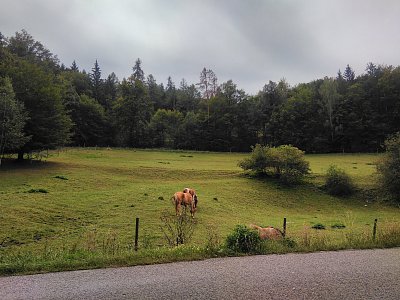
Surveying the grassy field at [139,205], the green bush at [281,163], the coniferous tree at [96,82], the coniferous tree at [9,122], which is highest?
the coniferous tree at [96,82]

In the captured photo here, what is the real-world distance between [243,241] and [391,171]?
34.3 metres

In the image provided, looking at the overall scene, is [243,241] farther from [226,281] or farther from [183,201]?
[183,201]

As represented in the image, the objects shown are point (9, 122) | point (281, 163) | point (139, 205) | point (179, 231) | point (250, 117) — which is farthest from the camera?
point (250, 117)

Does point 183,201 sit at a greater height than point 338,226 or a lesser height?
greater

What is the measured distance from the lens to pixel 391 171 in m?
39.8

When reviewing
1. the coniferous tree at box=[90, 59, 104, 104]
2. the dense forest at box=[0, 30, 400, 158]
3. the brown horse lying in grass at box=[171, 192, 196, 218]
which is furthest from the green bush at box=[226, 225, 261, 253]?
the coniferous tree at box=[90, 59, 104, 104]

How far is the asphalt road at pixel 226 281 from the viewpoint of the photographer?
7.45 m

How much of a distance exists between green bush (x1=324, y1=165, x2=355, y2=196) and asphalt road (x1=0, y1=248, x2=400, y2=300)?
105ft

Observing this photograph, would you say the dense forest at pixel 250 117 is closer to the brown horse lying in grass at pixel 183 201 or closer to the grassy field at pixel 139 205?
the grassy field at pixel 139 205

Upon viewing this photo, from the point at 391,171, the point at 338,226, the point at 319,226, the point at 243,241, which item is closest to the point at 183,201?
the point at 319,226

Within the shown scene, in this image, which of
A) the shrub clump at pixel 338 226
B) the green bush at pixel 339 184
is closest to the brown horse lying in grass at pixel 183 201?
the shrub clump at pixel 338 226

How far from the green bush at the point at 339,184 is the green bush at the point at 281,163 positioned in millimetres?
3537

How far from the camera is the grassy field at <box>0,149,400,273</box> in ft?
62.3

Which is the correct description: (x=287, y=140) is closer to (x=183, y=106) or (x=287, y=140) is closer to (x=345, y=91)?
(x=345, y=91)
